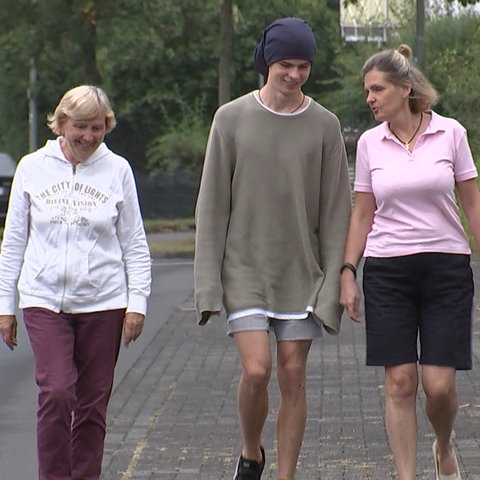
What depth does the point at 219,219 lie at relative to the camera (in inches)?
246

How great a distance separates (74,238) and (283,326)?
94cm

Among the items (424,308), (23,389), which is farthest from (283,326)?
(23,389)

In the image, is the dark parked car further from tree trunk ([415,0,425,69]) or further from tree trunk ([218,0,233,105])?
tree trunk ([415,0,425,69])

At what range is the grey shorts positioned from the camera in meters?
6.22

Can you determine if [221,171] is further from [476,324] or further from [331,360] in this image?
[476,324]

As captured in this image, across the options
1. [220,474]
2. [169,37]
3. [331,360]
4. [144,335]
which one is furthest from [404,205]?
[169,37]

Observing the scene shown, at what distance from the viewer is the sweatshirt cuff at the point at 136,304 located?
606 centimetres

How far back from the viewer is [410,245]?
610 centimetres

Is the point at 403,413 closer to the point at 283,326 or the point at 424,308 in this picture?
the point at 424,308

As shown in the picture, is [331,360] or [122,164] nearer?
[122,164]

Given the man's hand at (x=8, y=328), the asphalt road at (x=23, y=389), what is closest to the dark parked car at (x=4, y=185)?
the asphalt road at (x=23, y=389)

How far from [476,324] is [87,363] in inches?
311

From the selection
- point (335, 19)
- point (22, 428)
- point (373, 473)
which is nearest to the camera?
point (373, 473)

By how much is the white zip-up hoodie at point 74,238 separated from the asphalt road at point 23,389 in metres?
1.45
